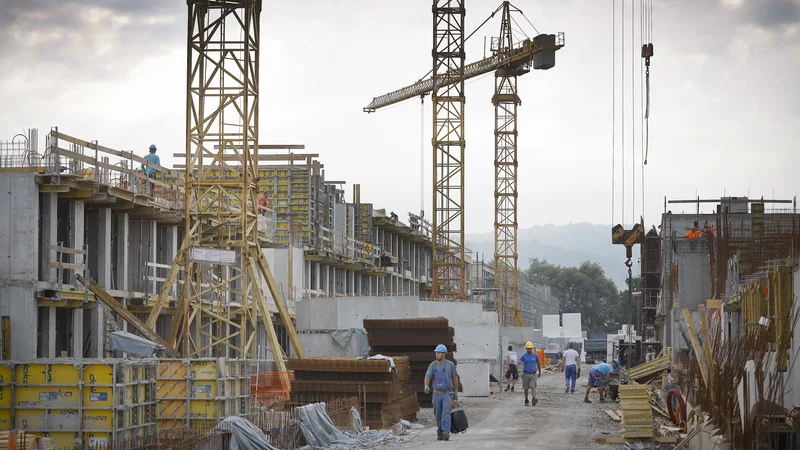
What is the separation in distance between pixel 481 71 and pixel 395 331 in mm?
51317

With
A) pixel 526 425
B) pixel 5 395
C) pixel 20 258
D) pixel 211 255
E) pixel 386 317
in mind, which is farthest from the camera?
pixel 386 317

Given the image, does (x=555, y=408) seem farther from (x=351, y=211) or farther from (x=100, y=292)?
(x=351, y=211)

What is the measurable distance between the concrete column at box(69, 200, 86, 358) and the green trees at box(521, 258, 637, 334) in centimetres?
13912

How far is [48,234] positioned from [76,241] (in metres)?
1.51

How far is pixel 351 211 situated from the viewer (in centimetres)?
6053

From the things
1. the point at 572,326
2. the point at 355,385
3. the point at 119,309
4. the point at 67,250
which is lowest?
the point at 572,326

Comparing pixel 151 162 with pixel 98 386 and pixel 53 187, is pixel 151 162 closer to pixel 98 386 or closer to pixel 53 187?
pixel 53 187

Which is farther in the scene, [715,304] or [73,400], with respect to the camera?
[715,304]

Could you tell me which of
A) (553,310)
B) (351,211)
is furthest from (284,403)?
(553,310)

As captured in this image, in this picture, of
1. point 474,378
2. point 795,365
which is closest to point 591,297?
point 474,378

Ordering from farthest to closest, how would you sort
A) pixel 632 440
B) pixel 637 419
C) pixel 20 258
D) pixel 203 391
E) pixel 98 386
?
1. pixel 20 258
2. pixel 637 419
3. pixel 632 440
4. pixel 203 391
5. pixel 98 386

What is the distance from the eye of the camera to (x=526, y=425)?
24.2m

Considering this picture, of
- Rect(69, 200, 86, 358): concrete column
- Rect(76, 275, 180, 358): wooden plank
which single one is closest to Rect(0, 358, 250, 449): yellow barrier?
Rect(76, 275, 180, 358): wooden plank

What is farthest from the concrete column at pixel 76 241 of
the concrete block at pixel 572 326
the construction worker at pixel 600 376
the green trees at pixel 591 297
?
the green trees at pixel 591 297
